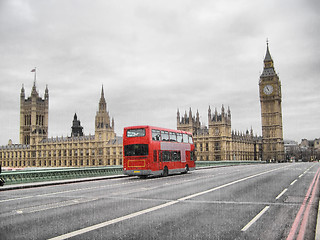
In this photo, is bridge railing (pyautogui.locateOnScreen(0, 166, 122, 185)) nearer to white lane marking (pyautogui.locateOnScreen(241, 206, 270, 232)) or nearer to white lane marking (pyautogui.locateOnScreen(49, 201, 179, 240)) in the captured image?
white lane marking (pyautogui.locateOnScreen(49, 201, 179, 240))

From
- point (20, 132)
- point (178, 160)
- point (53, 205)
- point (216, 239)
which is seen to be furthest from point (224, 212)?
point (20, 132)

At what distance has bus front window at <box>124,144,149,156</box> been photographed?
2536 cm

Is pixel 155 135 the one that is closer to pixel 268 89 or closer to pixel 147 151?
pixel 147 151

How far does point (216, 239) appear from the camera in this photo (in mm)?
7062

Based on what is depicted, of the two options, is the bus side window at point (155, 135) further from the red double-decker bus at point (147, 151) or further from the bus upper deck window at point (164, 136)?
the bus upper deck window at point (164, 136)

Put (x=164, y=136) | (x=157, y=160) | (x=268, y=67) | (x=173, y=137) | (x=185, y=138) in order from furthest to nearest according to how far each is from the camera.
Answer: (x=268, y=67) < (x=185, y=138) < (x=173, y=137) < (x=164, y=136) < (x=157, y=160)

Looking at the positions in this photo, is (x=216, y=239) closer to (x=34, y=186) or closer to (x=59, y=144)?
(x=34, y=186)

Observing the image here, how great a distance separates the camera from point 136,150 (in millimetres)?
25672

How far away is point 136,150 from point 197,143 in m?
87.3

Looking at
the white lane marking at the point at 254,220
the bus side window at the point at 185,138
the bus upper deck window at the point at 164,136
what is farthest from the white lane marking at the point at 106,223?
the bus side window at the point at 185,138

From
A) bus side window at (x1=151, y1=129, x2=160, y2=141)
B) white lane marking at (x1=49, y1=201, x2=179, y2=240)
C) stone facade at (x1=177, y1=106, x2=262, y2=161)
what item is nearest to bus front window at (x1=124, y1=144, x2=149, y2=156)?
bus side window at (x1=151, y1=129, x2=160, y2=141)

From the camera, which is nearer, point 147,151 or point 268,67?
point 147,151

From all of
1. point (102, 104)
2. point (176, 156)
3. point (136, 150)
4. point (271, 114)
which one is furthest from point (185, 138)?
point (271, 114)

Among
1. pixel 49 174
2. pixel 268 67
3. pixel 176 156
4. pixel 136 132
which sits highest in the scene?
pixel 268 67
